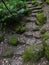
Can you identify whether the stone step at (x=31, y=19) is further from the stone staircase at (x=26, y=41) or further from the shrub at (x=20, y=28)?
the shrub at (x=20, y=28)

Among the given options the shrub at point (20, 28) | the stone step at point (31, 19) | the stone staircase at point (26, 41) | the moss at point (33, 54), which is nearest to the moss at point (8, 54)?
the stone staircase at point (26, 41)

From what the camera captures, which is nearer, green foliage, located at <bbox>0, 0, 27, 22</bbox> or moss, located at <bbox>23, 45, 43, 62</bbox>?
moss, located at <bbox>23, 45, 43, 62</bbox>

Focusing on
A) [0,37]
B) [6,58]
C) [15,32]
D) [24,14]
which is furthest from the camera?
[24,14]

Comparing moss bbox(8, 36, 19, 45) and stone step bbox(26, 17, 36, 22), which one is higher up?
stone step bbox(26, 17, 36, 22)

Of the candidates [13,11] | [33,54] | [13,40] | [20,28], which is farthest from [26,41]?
[13,11]

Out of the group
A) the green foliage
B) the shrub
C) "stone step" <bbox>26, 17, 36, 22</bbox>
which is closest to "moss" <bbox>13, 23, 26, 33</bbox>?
the shrub

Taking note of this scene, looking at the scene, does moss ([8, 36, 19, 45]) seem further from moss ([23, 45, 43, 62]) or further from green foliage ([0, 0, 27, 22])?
moss ([23, 45, 43, 62])

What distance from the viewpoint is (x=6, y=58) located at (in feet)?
17.8

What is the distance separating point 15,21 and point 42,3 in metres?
2.43

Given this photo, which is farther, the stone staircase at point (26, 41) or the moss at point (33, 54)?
the stone staircase at point (26, 41)

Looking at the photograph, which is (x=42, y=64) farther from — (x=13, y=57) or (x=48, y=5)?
(x=48, y=5)

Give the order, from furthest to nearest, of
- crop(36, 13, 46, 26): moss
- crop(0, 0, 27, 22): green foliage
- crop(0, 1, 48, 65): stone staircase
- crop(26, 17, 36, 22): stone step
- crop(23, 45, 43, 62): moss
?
1. crop(26, 17, 36, 22): stone step
2. crop(36, 13, 46, 26): moss
3. crop(0, 0, 27, 22): green foliage
4. crop(0, 1, 48, 65): stone staircase
5. crop(23, 45, 43, 62): moss

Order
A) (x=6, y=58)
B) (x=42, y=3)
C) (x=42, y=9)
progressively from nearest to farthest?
1. (x=6, y=58)
2. (x=42, y=9)
3. (x=42, y=3)

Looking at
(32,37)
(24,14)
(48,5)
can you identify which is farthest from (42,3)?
(32,37)
